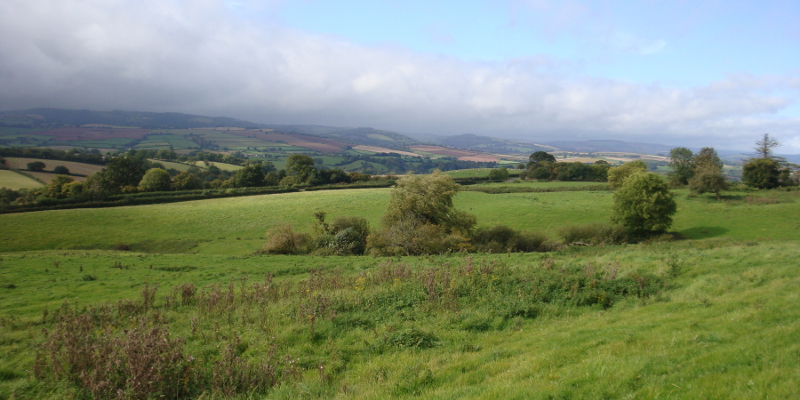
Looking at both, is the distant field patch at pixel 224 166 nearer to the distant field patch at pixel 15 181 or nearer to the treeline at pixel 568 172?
the distant field patch at pixel 15 181

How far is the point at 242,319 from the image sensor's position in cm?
994

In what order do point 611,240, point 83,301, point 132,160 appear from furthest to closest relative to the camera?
point 132,160 → point 611,240 → point 83,301

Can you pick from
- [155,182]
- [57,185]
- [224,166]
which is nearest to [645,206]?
[155,182]

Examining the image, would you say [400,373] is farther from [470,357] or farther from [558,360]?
[558,360]

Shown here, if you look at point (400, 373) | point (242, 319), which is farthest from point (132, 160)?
point (400, 373)

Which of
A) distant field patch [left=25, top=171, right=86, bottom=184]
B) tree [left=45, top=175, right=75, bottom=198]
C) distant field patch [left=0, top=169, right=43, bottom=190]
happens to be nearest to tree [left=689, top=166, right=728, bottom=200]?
tree [left=45, top=175, right=75, bottom=198]

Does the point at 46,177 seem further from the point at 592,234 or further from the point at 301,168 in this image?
the point at 592,234

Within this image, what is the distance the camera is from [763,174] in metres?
58.0

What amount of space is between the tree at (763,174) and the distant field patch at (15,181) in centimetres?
12734

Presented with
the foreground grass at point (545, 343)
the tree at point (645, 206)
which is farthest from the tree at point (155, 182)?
the tree at point (645, 206)

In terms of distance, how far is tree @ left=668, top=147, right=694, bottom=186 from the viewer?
6888 centimetres

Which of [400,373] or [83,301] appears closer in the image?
[400,373]

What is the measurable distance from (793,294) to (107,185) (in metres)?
86.4

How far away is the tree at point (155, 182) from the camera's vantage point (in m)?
74.6
